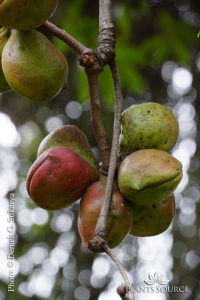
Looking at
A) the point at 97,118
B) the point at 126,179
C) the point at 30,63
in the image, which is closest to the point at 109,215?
the point at 126,179

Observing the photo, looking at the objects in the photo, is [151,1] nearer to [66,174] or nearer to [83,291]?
[66,174]

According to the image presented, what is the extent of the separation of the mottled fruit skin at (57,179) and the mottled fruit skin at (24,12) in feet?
0.95

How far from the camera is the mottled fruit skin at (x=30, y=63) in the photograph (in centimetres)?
96

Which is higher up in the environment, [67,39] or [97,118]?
[67,39]

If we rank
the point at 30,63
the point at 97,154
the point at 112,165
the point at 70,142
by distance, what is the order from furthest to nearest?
the point at 97,154
the point at 70,142
the point at 30,63
the point at 112,165

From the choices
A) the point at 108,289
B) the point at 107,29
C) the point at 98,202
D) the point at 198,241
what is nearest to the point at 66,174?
the point at 98,202

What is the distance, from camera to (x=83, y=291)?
2799 millimetres

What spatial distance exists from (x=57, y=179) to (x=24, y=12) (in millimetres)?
366

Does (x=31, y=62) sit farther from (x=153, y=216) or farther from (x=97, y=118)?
(x=153, y=216)

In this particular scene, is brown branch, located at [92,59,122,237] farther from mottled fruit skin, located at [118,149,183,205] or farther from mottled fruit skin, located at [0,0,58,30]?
mottled fruit skin, located at [0,0,58,30]

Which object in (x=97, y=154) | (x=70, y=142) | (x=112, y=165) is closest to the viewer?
(x=112, y=165)

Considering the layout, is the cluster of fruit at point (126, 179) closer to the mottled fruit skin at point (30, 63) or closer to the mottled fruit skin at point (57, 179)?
the mottled fruit skin at point (57, 179)

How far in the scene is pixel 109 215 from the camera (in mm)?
900

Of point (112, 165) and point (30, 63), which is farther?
point (30, 63)
